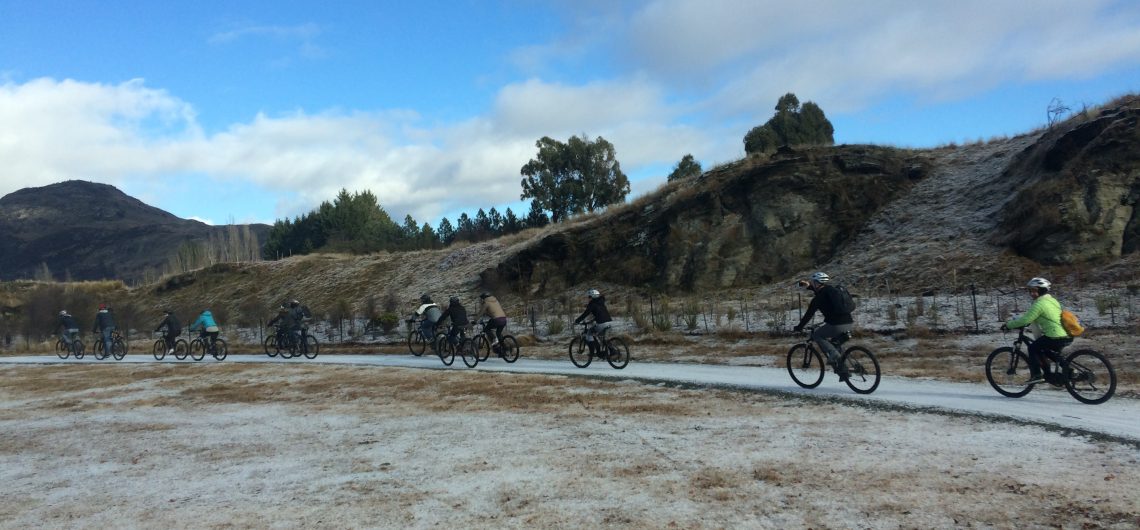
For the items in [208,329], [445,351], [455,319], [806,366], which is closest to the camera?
[806,366]

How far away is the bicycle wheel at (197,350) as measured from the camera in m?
26.5

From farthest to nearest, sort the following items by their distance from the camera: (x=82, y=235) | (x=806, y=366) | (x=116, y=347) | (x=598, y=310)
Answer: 1. (x=82, y=235)
2. (x=116, y=347)
3. (x=598, y=310)
4. (x=806, y=366)

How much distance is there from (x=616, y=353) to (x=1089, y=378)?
360 inches

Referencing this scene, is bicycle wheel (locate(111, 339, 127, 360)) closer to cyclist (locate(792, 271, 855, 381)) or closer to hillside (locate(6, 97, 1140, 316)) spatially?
hillside (locate(6, 97, 1140, 316))

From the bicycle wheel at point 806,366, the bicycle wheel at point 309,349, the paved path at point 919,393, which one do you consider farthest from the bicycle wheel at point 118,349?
the bicycle wheel at point 806,366

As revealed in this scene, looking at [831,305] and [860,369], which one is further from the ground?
[831,305]

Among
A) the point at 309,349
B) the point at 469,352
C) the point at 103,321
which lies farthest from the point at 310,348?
the point at 103,321

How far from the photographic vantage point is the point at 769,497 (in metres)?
6.50

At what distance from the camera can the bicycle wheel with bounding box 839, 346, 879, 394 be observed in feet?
38.7

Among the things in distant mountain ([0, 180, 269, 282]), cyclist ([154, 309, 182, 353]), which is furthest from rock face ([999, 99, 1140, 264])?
distant mountain ([0, 180, 269, 282])

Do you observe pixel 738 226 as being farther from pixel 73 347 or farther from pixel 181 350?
pixel 73 347

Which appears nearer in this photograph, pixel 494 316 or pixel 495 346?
pixel 494 316

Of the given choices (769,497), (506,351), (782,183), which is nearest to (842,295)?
(769,497)

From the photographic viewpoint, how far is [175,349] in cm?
2695
